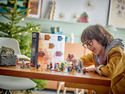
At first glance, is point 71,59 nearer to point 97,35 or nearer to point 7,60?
point 97,35

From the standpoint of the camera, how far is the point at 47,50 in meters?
1.23

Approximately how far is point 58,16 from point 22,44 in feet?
4.28

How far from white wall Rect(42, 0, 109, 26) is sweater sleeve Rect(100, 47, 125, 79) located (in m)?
2.47

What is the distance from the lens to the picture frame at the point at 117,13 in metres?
3.54

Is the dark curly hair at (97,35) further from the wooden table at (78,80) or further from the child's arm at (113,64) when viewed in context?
the wooden table at (78,80)

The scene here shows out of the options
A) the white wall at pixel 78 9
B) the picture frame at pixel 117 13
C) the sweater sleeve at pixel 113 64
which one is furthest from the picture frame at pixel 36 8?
the sweater sleeve at pixel 113 64

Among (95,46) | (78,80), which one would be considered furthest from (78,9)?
(78,80)

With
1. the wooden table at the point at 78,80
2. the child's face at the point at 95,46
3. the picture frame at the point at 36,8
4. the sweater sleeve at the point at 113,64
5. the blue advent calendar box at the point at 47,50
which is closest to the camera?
the wooden table at the point at 78,80

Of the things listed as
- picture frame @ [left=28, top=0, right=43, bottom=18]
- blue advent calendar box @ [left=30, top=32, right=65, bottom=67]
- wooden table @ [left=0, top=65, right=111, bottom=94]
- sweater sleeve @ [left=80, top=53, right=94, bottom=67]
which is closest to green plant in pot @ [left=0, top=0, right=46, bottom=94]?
picture frame @ [left=28, top=0, right=43, bottom=18]

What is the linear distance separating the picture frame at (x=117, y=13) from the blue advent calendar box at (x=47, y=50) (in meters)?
2.60

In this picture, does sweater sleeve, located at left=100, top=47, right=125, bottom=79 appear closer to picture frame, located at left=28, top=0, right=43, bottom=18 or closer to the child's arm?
the child's arm

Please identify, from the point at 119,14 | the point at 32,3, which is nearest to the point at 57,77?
the point at 32,3

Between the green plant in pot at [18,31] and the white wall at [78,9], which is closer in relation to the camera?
the green plant in pot at [18,31]

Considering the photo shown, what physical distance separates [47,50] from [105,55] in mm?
501
